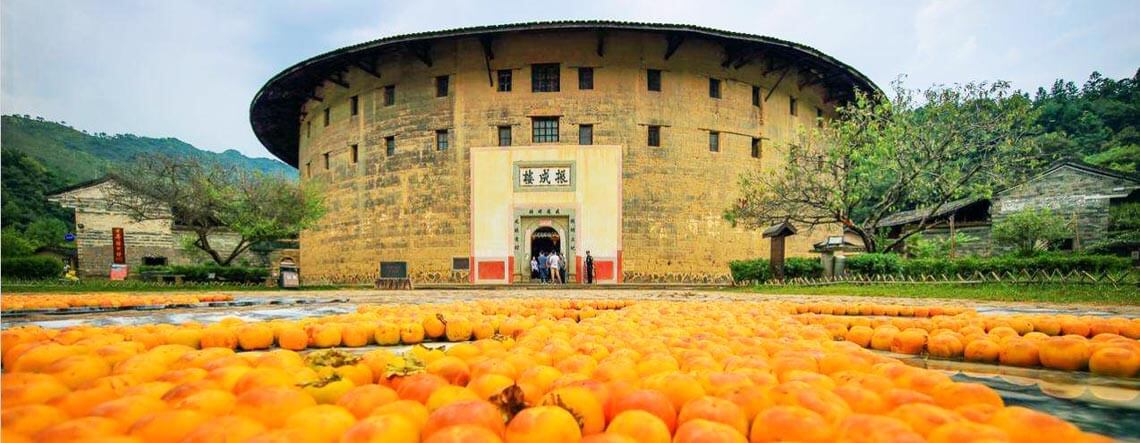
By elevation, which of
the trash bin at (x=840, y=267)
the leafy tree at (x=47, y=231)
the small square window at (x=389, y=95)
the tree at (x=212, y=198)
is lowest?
the trash bin at (x=840, y=267)

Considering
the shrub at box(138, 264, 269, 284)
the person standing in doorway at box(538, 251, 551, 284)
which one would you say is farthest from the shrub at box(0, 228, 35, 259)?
the person standing in doorway at box(538, 251, 551, 284)

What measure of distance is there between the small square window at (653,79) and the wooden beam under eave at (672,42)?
27.1 inches

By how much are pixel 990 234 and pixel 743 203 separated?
17.1 m

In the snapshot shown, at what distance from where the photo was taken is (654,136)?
1948cm

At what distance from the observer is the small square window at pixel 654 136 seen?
19394 mm

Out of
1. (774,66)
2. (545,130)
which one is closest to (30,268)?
(545,130)

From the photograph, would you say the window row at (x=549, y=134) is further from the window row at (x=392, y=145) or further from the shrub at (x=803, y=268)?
the shrub at (x=803, y=268)

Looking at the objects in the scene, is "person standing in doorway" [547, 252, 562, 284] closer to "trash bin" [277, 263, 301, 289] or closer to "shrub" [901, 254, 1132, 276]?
"trash bin" [277, 263, 301, 289]

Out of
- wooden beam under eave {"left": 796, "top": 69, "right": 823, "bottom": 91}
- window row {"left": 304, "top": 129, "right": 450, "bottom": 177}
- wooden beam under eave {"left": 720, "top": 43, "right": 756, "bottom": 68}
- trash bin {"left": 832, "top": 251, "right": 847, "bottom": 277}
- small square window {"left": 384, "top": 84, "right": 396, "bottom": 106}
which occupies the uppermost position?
wooden beam under eave {"left": 720, "top": 43, "right": 756, "bottom": 68}

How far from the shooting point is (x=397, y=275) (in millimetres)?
18516

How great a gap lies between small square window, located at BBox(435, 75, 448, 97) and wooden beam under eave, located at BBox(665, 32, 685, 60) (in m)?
8.43

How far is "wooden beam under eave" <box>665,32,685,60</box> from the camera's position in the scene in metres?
18.7

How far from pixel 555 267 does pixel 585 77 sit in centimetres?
733

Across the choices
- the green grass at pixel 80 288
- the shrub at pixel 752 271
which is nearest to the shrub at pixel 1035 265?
the shrub at pixel 752 271
